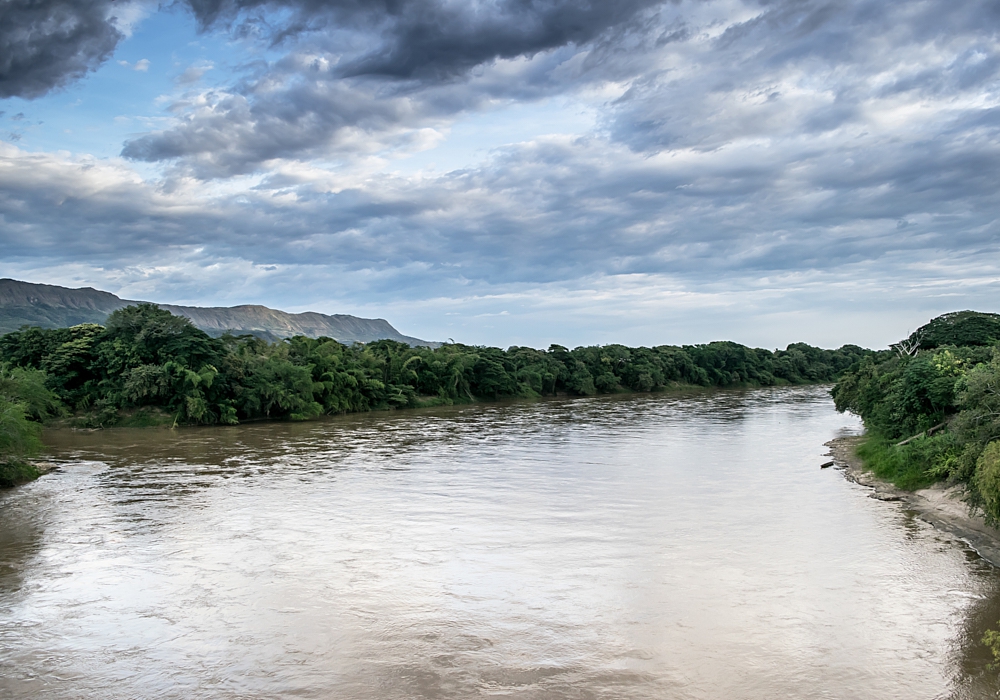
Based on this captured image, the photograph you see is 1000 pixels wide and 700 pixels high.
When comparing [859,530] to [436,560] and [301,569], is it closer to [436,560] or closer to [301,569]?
[436,560]

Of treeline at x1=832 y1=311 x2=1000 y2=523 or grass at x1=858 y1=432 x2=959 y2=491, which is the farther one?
grass at x1=858 y1=432 x2=959 y2=491

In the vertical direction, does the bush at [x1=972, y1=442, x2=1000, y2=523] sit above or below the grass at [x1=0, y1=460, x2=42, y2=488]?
above

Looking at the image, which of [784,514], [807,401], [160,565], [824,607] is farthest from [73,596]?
[807,401]

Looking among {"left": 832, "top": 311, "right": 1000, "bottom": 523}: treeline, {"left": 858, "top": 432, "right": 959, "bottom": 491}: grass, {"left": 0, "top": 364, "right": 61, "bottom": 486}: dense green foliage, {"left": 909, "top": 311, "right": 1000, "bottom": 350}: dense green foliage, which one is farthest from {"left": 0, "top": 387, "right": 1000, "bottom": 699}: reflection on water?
{"left": 909, "top": 311, "right": 1000, "bottom": 350}: dense green foliage

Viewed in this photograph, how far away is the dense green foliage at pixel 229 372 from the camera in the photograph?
1721 inches

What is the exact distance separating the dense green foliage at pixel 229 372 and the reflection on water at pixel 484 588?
53.8 ft

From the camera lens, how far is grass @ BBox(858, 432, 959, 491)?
63.1 feet

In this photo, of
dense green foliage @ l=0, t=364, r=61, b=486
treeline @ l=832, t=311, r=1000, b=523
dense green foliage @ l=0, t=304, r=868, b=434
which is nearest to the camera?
treeline @ l=832, t=311, r=1000, b=523

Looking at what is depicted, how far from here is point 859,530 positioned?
17.1 m

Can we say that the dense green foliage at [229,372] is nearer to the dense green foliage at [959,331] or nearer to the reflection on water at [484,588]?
the reflection on water at [484,588]

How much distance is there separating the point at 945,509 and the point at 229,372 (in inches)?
1617

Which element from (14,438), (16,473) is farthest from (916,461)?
(16,473)

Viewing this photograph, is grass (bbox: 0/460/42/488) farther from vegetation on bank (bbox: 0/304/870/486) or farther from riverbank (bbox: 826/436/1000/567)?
riverbank (bbox: 826/436/1000/567)

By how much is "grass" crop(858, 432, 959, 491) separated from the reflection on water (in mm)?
1505
